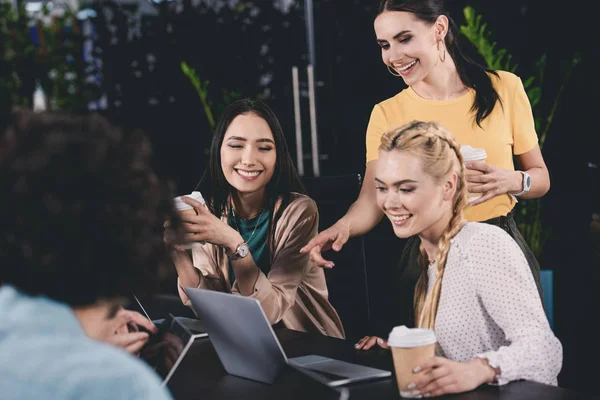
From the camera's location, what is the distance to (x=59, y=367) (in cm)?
71

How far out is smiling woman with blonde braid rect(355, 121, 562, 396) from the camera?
1.46 metres

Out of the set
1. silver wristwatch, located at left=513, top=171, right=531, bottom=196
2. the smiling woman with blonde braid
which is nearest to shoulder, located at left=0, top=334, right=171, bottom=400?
the smiling woman with blonde braid

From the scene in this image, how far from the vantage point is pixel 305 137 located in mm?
4473

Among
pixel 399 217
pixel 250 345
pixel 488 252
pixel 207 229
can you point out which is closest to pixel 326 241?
pixel 399 217

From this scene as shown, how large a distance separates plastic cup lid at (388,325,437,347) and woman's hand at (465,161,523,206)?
76cm

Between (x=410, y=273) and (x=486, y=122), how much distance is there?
49cm

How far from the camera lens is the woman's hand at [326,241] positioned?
1.98m

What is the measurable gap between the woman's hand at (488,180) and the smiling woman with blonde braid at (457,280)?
0.19 meters

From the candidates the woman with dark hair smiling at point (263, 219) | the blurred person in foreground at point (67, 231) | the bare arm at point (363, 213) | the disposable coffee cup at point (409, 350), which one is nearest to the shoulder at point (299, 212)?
the woman with dark hair smiling at point (263, 219)

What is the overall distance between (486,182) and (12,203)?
1518mm

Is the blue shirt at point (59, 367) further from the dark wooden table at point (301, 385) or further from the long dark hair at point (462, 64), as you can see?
the long dark hair at point (462, 64)

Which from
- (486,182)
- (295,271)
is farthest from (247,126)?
(486,182)

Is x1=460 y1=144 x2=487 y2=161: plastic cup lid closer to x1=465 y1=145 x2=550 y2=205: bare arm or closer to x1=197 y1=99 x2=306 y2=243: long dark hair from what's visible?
x1=465 y1=145 x2=550 y2=205: bare arm

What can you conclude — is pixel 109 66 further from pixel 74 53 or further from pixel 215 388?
pixel 215 388
